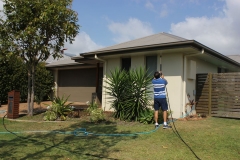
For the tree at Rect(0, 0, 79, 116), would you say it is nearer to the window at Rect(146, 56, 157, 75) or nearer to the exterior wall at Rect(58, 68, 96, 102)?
the window at Rect(146, 56, 157, 75)

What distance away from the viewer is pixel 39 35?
10109 mm

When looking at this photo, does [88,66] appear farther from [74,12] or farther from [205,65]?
[205,65]

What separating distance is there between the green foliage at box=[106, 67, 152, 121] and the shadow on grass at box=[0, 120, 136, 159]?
6.57 ft

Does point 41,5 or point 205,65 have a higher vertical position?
point 41,5

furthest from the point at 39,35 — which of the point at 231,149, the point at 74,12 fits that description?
the point at 231,149

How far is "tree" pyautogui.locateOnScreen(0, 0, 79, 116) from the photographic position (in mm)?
9797

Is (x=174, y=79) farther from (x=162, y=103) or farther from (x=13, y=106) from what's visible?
(x=13, y=106)

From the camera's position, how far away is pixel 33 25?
997 cm

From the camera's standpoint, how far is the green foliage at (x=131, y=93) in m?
9.11

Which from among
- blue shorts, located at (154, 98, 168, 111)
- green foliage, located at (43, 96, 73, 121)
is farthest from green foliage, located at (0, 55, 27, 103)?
blue shorts, located at (154, 98, 168, 111)

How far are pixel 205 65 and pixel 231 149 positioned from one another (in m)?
7.77

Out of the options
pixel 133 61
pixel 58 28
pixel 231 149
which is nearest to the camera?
pixel 231 149

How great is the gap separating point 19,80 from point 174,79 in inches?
429

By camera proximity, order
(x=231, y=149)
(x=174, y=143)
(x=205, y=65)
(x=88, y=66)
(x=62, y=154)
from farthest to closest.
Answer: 1. (x=88, y=66)
2. (x=205, y=65)
3. (x=174, y=143)
4. (x=231, y=149)
5. (x=62, y=154)
